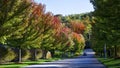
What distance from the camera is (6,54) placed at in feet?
156

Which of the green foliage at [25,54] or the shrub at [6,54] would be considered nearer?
the shrub at [6,54]

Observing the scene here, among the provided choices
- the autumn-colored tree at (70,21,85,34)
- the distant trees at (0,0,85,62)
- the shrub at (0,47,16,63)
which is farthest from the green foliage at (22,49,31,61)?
the autumn-colored tree at (70,21,85,34)

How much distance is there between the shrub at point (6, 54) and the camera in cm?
4669

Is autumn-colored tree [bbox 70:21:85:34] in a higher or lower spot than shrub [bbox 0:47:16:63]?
higher

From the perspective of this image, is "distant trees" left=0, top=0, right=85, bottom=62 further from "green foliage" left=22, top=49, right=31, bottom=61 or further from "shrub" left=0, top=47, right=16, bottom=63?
"shrub" left=0, top=47, right=16, bottom=63

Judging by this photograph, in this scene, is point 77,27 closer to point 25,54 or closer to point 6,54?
point 25,54

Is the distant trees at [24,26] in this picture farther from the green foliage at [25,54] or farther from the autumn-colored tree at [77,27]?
the autumn-colored tree at [77,27]

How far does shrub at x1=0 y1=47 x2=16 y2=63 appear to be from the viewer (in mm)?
46688

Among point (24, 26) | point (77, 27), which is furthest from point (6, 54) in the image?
point (77, 27)

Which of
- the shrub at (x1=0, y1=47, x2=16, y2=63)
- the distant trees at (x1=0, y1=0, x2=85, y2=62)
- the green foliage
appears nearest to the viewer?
the distant trees at (x1=0, y1=0, x2=85, y2=62)

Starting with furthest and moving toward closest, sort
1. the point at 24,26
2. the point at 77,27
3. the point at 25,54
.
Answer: the point at 77,27 < the point at 25,54 < the point at 24,26

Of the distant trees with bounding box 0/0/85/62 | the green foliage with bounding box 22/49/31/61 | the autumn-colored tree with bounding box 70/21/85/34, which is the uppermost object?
the autumn-colored tree with bounding box 70/21/85/34

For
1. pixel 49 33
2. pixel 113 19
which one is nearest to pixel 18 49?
pixel 49 33

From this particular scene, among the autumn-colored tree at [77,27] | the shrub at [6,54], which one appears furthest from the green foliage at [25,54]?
the autumn-colored tree at [77,27]
